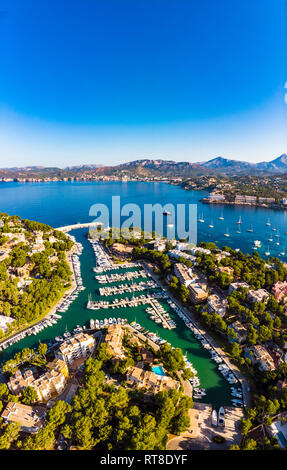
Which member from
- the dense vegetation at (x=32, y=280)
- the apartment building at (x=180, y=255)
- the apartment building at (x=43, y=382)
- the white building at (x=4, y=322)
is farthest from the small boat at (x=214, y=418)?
the apartment building at (x=180, y=255)

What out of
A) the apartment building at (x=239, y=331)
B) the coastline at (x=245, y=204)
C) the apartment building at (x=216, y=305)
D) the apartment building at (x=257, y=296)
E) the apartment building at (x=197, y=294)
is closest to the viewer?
the apartment building at (x=239, y=331)

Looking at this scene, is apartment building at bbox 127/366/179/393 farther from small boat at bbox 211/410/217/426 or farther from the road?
the road

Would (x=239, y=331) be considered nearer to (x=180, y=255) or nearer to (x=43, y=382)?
(x=180, y=255)

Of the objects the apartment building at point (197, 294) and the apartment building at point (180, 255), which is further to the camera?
the apartment building at point (180, 255)

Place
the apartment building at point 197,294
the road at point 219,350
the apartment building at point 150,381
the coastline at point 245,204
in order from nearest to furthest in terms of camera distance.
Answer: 1. the apartment building at point 150,381
2. the road at point 219,350
3. the apartment building at point 197,294
4. the coastline at point 245,204

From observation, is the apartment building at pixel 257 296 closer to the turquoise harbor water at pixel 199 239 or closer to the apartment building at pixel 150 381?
the turquoise harbor water at pixel 199 239

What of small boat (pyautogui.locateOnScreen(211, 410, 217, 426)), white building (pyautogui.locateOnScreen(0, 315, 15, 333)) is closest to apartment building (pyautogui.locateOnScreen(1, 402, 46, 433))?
white building (pyautogui.locateOnScreen(0, 315, 15, 333))

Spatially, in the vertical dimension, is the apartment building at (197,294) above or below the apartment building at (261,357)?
above
